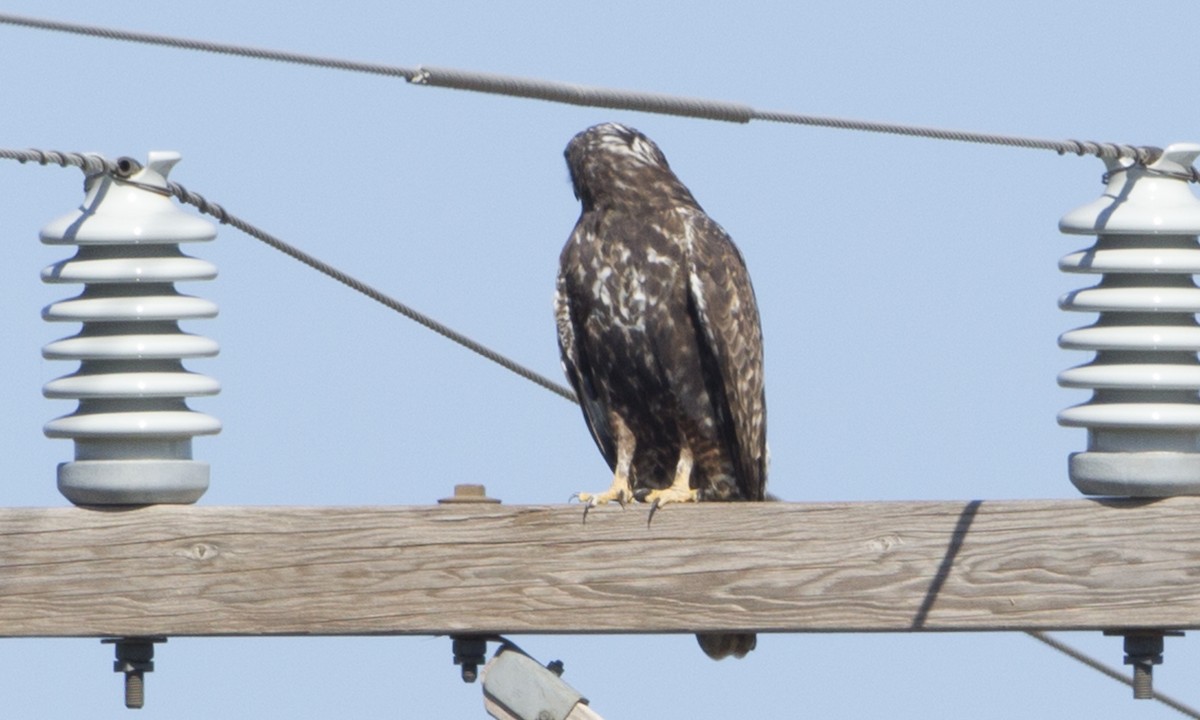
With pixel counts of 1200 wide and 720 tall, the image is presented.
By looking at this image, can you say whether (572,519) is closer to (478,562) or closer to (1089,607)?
(478,562)

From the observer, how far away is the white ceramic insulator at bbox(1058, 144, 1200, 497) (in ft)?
14.0

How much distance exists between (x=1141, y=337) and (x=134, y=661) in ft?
7.16

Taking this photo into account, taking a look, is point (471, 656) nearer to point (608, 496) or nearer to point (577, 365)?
point (608, 496)

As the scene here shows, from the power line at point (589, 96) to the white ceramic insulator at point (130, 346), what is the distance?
42 cm

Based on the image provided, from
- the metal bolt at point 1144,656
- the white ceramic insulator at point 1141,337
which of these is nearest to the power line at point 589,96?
the white ceramic insulator at point 1141,337

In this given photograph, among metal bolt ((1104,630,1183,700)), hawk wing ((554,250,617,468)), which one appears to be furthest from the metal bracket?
hawk wing ((554,250,617,468))

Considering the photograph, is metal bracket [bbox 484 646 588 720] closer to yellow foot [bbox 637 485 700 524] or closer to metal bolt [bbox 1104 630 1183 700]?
yellow foot [bbox 637 485 700 524]

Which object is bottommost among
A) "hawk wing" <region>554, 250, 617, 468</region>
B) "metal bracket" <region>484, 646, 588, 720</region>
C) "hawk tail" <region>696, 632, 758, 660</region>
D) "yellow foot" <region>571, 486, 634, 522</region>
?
"metal bracket" <region>484, 646, 588, 720</region>

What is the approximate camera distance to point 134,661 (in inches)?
180

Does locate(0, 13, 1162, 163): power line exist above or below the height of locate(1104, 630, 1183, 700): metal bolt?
above

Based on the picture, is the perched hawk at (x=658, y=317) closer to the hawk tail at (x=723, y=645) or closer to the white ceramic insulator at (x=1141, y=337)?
the hawk tail at (x=723, y=645)

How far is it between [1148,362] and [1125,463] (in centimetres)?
21

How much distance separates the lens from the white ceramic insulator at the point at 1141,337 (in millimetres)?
4281

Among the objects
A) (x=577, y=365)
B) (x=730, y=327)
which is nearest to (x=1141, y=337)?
(x=730, y=327)
